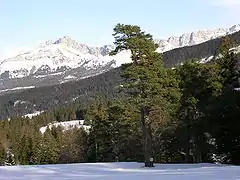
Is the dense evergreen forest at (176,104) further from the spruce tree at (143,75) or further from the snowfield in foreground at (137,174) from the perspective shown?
the snowfield in foreground at (137,174)

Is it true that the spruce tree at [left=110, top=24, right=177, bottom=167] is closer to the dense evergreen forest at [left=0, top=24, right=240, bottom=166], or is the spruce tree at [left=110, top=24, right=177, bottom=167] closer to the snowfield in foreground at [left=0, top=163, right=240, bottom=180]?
the dense evergreen forest at [left=0, top=24, right=240, bottom=166]

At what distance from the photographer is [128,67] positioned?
3145 centimetres

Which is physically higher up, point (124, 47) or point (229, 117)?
point (124, 47)

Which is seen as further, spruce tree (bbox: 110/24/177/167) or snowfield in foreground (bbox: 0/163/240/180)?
Result: spruce tree (bbox: 110/24/177/167)

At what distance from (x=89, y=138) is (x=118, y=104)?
37.3 metres

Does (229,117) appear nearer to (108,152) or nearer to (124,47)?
(124,47)

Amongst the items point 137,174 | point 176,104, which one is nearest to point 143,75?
point 176,104

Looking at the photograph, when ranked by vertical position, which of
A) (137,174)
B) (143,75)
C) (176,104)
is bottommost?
(137,174)

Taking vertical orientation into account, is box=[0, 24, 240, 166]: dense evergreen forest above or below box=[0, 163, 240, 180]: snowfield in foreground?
above

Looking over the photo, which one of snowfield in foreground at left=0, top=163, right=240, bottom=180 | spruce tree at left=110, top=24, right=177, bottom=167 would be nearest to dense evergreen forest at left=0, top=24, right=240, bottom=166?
spruce tree at left=110, top=24, right=177, bottom=167

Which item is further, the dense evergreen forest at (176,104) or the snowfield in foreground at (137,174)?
the dense evergreen forest at (176,104)

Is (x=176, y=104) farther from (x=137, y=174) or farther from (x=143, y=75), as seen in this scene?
(x=137, y=174)

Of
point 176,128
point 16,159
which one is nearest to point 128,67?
point 176,128

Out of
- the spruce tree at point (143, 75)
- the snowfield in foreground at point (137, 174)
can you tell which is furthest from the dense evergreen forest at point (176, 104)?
the snowfield in foreground at point (137, 174)
